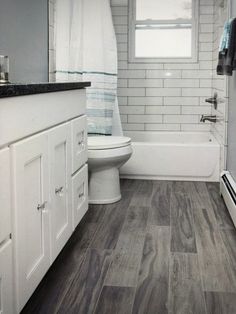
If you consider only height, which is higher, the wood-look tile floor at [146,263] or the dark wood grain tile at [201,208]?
the dark wood grain tile at [201,208]

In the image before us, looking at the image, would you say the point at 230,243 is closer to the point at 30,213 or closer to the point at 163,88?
the point at 30,213

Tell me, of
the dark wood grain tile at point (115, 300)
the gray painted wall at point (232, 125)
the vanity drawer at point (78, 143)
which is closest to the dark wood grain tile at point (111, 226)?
the vanity drawer at point (78, 143)

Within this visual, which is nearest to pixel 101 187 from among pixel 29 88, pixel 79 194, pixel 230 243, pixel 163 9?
pixel 79 194

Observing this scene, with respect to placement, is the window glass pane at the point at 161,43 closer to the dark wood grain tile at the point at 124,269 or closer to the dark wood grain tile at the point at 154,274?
the dark wood grain tile at the point at 154,274

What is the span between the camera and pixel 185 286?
78.8 inches

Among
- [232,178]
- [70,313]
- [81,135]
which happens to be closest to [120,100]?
[232,178]

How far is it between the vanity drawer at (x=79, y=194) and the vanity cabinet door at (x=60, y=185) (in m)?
0.10

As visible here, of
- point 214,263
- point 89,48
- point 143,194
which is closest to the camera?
point 214,263

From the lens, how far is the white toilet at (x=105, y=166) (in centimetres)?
327

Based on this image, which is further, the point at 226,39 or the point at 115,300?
the point at 226,39

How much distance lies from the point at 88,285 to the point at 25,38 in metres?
1.88

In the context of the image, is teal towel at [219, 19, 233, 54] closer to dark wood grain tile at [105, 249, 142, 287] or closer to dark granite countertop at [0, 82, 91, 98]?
dark granite countertop at [0, 82, 91, 98]

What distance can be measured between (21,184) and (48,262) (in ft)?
1.70

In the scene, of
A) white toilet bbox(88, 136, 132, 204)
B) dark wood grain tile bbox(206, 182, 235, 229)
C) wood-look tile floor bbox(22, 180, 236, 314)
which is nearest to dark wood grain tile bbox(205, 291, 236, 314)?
wood-look tile floor bbox(22, 180, 236, 314)
